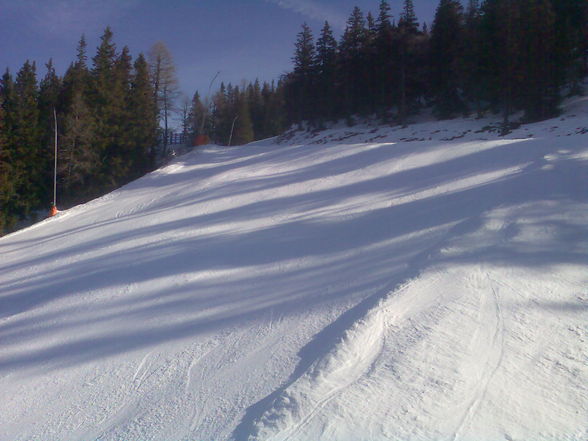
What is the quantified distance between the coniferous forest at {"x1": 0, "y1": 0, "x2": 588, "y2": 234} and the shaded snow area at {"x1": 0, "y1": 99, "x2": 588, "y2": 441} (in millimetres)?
14312

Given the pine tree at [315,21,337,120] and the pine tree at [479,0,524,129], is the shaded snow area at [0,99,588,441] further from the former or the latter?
the pine tree at [315,21,337,120]

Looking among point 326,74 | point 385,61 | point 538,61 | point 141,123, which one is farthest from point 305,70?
point 538,61

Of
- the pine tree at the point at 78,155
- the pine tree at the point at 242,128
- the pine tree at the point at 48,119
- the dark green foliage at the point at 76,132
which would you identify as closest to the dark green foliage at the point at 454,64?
the pine tree at the point at 242,128

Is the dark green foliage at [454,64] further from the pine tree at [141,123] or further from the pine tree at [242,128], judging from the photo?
the pine tree at [141,123]

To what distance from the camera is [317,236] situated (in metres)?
8.62

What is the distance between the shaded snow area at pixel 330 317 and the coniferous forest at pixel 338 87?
14312 millimetres

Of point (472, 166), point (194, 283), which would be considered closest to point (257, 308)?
point (194, 283)

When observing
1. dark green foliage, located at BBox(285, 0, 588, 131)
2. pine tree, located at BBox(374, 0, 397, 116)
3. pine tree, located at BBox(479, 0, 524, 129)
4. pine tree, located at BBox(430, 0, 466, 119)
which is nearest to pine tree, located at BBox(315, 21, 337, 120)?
dark green foliage, located at BBox(285, 0, 588, 131)

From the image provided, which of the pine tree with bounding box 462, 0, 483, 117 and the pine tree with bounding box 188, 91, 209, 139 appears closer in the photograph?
the pine tree with bounding box 462, 0, 483, 117

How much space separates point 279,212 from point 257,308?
4582mm

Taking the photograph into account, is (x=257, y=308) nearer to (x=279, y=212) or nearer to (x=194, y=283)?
(x=194, y=283)

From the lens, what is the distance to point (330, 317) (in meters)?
5.67

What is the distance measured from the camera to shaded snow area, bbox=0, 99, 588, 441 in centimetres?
400

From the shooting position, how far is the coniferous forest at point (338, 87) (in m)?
23.1
